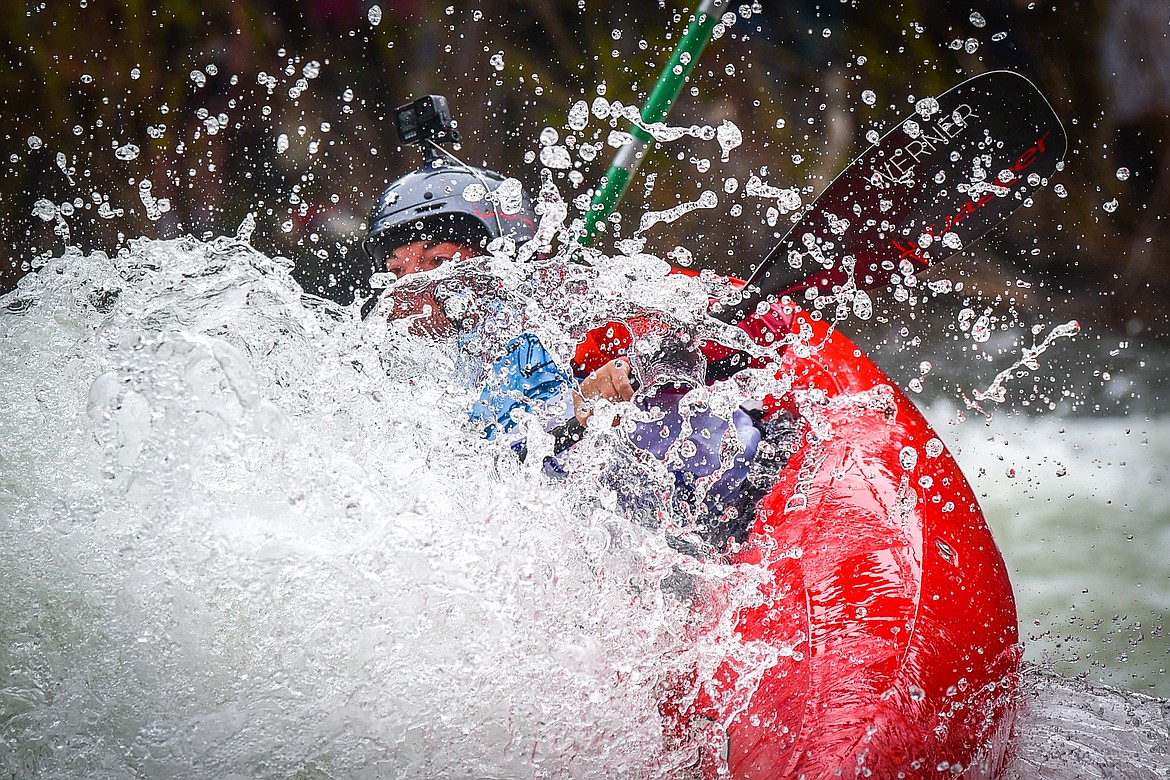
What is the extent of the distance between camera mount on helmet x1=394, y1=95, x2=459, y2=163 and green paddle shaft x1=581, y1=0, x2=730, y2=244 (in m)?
0.37

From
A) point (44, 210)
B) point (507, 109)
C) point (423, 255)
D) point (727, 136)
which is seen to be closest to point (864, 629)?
point (423, 255)

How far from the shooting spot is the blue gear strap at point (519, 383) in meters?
1.38

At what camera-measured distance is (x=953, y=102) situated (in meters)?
1.46

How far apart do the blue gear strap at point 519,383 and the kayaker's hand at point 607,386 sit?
3cm

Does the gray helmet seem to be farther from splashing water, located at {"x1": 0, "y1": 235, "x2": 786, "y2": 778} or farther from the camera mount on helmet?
splashing water, located at {"x1": 0, "y1": 235, "x2": 786, "y2": 778}

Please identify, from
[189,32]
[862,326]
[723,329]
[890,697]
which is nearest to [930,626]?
[890,697]

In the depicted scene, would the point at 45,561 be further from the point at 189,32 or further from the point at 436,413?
the point at 189,32

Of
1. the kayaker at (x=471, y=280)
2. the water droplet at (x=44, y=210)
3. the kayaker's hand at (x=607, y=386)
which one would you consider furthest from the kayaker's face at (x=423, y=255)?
the water droplet at (x=44, y=210)

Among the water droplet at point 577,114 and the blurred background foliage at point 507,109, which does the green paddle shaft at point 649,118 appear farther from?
the blurred background foliage at point 507,109

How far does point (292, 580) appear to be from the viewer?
3.30 ft

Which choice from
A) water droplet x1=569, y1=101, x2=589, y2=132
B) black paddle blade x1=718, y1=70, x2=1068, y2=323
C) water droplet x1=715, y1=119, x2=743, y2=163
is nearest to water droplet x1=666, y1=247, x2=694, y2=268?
water droplet x1=715, y1=119, x2=743, y2=163

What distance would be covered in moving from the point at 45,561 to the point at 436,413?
516 millimetres

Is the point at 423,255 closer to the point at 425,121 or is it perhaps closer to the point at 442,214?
the point at 442,214

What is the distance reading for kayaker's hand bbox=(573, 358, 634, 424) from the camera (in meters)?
1.34
